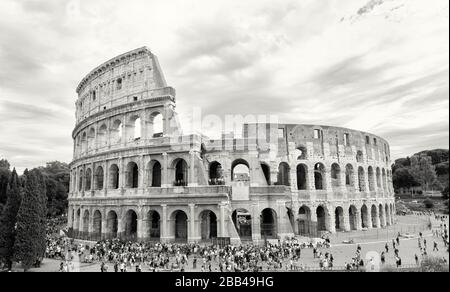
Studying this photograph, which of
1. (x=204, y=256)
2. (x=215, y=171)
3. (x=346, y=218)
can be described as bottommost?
(x=204, y=256)

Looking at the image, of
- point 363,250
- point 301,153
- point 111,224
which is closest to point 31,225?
point 111,224

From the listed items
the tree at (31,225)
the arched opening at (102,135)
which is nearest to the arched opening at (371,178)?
the arched opening at (102,135)

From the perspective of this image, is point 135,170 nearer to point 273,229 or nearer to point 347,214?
point 273,229

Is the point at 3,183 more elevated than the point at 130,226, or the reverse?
the point at 3,183

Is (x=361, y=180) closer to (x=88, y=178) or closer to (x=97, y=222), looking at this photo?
(x=97, y=222)

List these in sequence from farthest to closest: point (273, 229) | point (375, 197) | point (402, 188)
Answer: point (402, 188), point (375, 197), point (273, 229)
